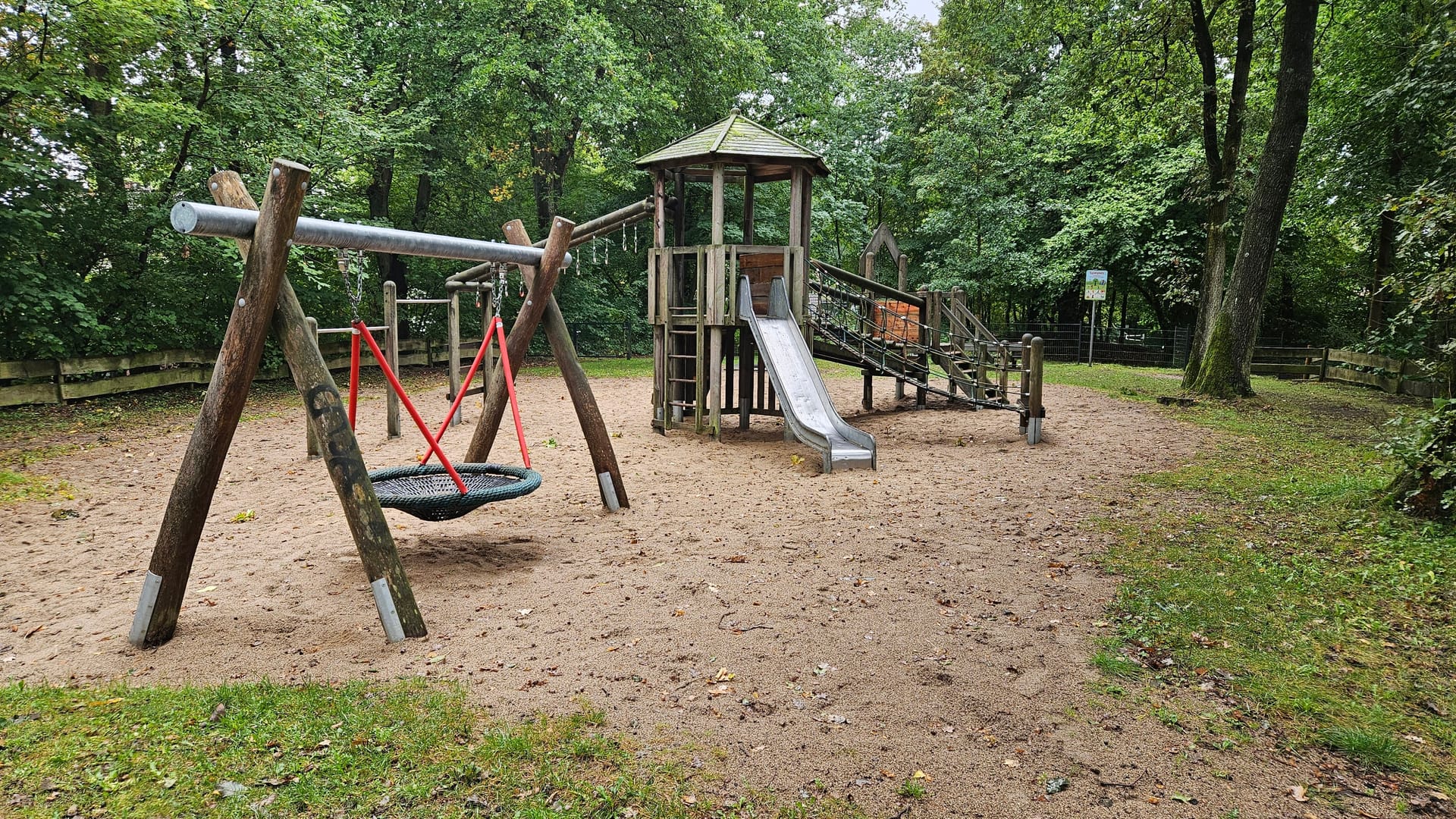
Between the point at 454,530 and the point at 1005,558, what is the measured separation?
4.08 m

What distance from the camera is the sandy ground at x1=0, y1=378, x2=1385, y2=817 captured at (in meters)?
3.09

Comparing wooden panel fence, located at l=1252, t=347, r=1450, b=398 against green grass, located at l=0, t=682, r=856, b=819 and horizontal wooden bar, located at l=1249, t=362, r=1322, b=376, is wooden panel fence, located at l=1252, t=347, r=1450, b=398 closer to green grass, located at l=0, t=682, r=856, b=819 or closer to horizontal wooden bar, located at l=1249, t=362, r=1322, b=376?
horizontal wooden bar, located at l=1249, t=362, r=1322, b=376

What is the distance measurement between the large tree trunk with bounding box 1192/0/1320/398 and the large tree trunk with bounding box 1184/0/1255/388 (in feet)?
3.03

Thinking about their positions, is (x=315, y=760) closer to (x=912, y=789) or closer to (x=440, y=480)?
(x=912, y=789)

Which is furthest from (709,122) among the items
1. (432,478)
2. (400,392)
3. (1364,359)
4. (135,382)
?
(400,392)

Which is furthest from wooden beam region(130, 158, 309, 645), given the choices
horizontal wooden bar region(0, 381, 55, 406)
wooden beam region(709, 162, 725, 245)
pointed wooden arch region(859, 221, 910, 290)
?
Result: pointed wooden arch region(859, 221, 910, 290)

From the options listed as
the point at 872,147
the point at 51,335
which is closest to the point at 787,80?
the point at 872,147

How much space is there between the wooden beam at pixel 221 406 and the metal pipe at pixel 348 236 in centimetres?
13

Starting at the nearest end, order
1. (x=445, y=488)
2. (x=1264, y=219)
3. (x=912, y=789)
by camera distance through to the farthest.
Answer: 1. (x=912, y=789)
2. (x=445, y=488)
3. (x=1264, y=219)

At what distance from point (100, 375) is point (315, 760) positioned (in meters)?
13.1

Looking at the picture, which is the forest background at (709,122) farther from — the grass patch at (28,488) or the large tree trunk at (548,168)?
the grass patch at (28,488)

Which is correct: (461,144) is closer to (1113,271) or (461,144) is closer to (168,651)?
(168,651)

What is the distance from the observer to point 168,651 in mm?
4012

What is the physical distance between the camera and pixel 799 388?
9.75 m
